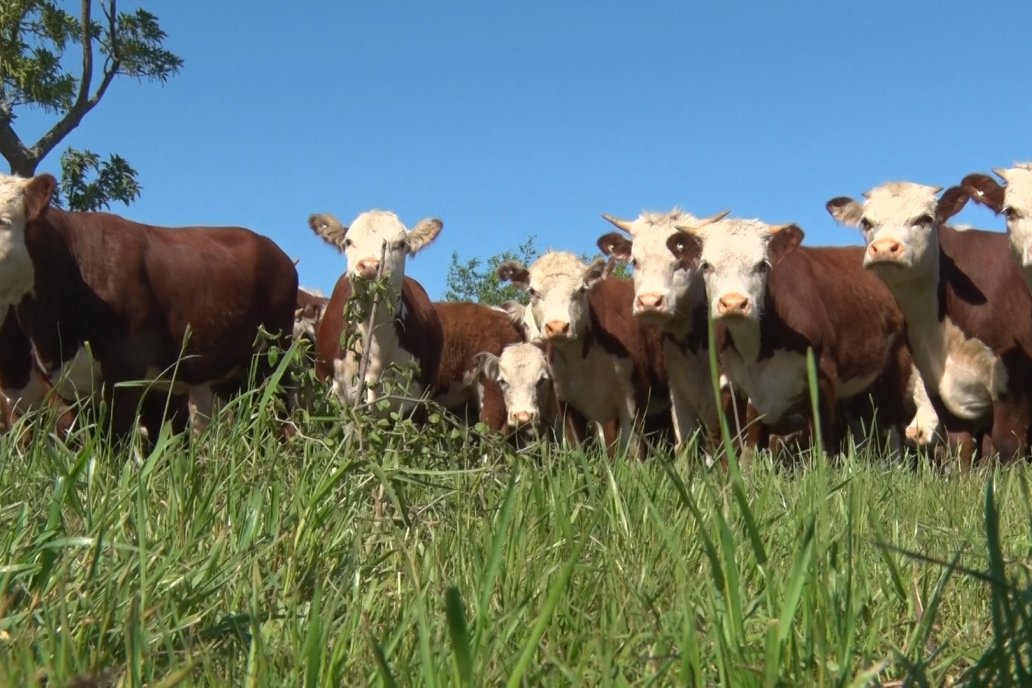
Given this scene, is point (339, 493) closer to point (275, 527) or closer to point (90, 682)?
point (275, 527)

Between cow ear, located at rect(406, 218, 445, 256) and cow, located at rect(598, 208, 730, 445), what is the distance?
193 cm

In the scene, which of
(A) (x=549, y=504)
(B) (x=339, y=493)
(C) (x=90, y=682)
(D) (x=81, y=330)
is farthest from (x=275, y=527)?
(D) (x=81, y=330)

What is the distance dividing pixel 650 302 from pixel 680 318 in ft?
1.90

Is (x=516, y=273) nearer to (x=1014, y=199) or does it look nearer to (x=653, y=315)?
(x=653, y=315)

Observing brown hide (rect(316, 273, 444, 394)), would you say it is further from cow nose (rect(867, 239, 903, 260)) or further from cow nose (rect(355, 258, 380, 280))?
cow nose (rect(867, 239, 903, 260))

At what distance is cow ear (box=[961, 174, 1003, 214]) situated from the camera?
8.12 meters

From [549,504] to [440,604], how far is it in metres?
0.73

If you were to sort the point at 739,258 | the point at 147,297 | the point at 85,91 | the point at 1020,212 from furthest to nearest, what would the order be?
the point at 85,91
the point at 739,258
the point at 147,297
the point at 1020,212

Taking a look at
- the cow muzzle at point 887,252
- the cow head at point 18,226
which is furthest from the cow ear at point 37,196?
the cow muzzle at point 887,252

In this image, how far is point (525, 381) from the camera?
37.2ft

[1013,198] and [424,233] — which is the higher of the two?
[424,233]

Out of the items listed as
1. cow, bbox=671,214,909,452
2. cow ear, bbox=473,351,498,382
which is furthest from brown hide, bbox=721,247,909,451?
cow ear, bbox=473,351,498,382

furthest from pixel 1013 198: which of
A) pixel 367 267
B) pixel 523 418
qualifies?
pixel 523 418

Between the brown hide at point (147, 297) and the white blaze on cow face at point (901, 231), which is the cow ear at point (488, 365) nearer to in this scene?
the brown hide at point (147, 297)
